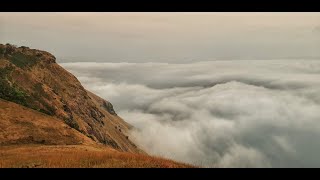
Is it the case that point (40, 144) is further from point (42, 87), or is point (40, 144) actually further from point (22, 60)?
point (22, 60)

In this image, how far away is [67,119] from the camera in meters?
73.4

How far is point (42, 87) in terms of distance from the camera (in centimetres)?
7675

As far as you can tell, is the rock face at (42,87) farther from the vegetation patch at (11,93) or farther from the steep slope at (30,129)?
the steep slope at (30,129)

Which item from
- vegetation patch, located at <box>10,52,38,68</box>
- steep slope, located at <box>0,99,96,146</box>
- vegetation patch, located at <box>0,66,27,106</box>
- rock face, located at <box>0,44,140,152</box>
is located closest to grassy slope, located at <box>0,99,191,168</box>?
steep slope, located at <box>0,99,96,146</box>

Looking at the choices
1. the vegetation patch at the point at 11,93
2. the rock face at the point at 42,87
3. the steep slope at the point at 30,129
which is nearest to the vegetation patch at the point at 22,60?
the rock face at the point at 42,87

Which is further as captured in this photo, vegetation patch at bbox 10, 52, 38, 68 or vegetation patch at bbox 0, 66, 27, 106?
vegetation patch at bbox 10, 52, 38, 68

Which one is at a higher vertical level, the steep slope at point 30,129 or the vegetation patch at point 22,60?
the vegetation patch at point 22,60

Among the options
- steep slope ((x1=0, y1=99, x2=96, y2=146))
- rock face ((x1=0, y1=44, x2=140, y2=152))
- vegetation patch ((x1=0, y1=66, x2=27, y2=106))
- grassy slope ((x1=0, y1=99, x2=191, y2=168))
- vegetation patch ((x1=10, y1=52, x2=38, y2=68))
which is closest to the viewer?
grassy slope ((x1=0, y1=99, x2=191, y2=168))

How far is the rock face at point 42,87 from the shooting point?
69438 millimetres

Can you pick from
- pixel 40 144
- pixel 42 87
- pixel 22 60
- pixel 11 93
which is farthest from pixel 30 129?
pixel 22 60

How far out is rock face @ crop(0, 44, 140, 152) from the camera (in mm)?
69438

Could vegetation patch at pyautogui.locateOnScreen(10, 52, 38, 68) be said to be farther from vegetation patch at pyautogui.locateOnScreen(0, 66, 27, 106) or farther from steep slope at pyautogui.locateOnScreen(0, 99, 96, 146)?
steep slope at pyautogui.locateOnScreen(0, 99, 96, 146)
